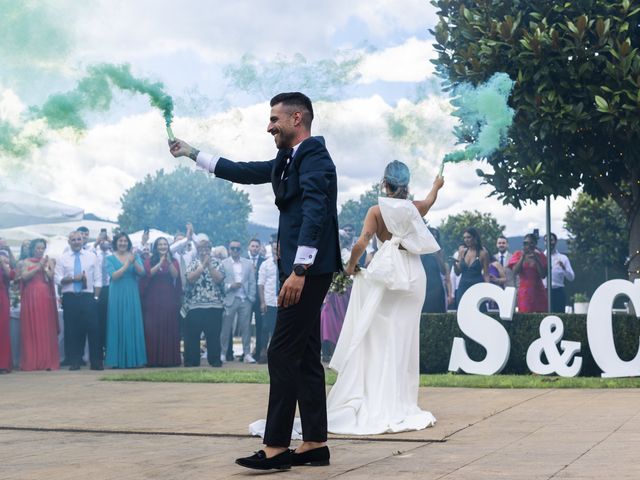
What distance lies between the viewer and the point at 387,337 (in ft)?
28.8

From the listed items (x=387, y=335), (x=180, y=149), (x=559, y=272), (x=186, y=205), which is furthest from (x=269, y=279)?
(x=186, y=205)

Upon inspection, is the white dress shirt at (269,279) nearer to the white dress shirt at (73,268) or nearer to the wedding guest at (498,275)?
the white dress shirt at (73,268)

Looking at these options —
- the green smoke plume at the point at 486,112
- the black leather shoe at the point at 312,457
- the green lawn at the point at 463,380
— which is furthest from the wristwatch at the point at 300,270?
the green smoke plume at the point at 486,112

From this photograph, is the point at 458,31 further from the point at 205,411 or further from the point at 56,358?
the point at 205,411

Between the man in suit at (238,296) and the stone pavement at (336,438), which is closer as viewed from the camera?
the stone pavement at (336,438)

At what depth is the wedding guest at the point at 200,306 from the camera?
17922mm

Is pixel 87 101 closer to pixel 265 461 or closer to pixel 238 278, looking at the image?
pixel 265 461

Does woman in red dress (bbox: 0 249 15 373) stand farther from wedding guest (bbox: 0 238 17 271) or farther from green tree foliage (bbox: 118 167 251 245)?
green tree foliage (bbox: 118 167 251 245)

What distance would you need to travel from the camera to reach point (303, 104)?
6676mm

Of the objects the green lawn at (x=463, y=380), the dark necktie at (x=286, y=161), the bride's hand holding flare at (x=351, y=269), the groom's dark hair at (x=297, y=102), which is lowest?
the green lawn at (x=463, y=380)

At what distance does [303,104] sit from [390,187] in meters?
2.47

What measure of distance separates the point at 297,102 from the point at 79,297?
37.3 feet

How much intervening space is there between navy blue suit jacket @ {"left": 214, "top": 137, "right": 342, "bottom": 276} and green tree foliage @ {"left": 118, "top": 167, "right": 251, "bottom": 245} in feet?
145

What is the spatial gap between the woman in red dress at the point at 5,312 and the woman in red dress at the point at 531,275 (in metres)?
8.10
